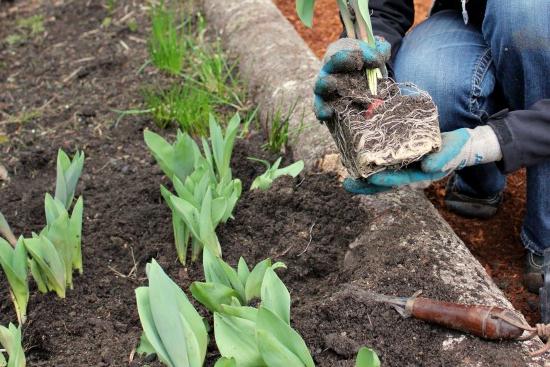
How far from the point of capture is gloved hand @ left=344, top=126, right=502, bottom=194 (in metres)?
1.71

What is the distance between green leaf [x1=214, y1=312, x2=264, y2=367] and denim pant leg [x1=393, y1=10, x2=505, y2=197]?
103 cm

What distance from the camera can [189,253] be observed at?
1963mm

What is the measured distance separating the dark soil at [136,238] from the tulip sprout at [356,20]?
1.21ft

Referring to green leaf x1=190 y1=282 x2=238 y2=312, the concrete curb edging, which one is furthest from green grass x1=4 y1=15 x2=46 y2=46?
green leaf x1=190 y1=282 x2=238 y2=312

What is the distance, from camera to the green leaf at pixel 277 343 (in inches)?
50.2

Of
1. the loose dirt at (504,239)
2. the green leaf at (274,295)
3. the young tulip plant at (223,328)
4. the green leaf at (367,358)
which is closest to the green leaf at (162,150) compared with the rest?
the young tulip plant at (223,328)

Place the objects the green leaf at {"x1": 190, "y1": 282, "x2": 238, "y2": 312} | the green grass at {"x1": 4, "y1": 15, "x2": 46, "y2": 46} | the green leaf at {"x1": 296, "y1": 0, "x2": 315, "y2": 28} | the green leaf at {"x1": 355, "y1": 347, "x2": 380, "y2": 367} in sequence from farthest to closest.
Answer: the green grass at {"x1": 4, "y1": 15, "x2": 46, "y2": 46} → the green leaf at {"x1": 296, "y1": 0, "x2": 315, "y2": 28} → the green leaf at {"x1": 190, "y1": 282, "x2": 238, "y2": 312} → the green leaf at {"x1": 355, "y1": 347, "x2": 380, "y2": 367}

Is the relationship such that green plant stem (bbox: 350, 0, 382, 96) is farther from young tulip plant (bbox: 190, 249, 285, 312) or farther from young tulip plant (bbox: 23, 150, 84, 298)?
young tulip plant (bbox: 23, 150, 84, 298)

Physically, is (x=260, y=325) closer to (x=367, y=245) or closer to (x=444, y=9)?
(x=367, y=245)

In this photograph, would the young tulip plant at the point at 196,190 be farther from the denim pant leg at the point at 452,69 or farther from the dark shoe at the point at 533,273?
the dark shoe at the point at 533,273

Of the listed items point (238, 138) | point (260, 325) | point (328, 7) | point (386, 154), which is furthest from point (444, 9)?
point (328, 7)

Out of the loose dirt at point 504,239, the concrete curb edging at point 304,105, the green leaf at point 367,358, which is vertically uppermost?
the green leaf at point 367,358

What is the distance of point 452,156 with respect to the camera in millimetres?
1713

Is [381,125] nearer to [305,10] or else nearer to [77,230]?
[305,10]
